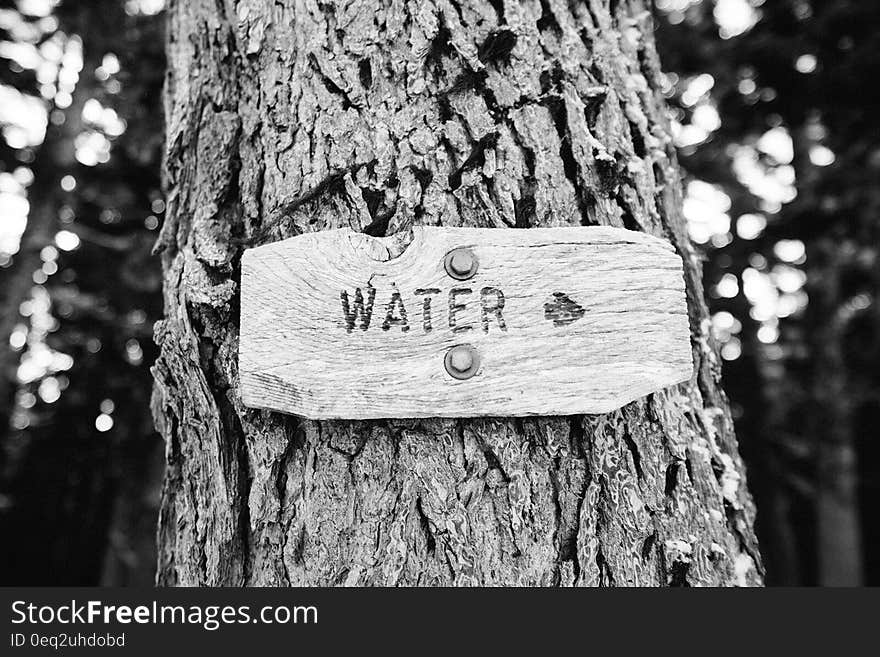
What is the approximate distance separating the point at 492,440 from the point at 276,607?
37cm

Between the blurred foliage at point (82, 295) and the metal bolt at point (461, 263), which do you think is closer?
the metal bolt at point (461, 263)

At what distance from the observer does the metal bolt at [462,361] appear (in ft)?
3.12

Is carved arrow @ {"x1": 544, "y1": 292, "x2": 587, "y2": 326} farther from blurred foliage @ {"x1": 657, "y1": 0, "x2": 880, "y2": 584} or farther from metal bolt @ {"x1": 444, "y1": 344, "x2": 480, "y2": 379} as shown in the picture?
blurred foliage @ {"x1": 657, "y1": 0, "x2": 880, "y2": 584}

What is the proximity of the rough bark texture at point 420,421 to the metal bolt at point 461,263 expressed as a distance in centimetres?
7

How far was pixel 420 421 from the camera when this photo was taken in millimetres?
991

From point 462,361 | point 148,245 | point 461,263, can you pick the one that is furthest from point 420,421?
point 148,245

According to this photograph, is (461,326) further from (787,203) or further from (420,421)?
(787,203)

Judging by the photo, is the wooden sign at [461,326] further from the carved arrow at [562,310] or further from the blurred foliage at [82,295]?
the blurred foliage at [82,295]

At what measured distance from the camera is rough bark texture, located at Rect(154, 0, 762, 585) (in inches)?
38.8

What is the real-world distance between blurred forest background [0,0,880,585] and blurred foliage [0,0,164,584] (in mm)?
13

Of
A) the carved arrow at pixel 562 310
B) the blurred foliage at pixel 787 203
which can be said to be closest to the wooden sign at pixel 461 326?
the carved arrow at pixel 562 310

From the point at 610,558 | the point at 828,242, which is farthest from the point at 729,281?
the point at 610,558

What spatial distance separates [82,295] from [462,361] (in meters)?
4.53

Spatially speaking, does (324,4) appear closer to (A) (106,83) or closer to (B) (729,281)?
(B) (729,281)
